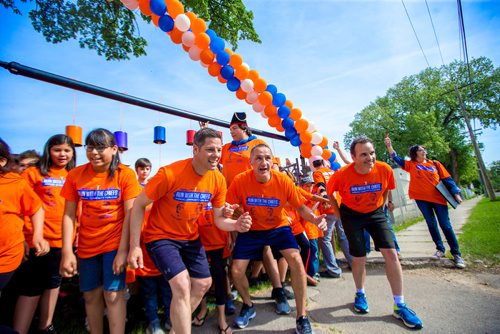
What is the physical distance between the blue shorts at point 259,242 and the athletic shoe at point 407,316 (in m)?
1.25

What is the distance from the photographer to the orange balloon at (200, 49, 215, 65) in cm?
466

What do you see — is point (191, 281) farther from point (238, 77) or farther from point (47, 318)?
point (238, 77)

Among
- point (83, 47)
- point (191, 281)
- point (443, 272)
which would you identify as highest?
point (83, 47)

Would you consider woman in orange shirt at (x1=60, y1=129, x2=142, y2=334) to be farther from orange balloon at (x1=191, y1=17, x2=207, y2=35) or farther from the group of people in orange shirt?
orange balloon at (x1=191, y1=17, x2=207, y2=35)

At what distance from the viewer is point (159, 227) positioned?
2.27 metres

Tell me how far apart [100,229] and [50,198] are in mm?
876

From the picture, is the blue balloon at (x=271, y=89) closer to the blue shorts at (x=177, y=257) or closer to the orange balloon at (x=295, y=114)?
the orange balloon at (x=295, y=114)

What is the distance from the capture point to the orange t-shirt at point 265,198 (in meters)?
2.80

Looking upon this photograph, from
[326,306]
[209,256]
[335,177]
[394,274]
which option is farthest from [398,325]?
[209,256]

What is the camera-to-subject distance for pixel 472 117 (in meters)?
28.0

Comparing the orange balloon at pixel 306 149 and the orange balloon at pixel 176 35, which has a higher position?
the orange balloon at pixel 176 35

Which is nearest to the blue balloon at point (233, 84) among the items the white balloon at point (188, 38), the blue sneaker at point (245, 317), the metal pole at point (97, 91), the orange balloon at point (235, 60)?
the orange balloon at point (235, 60)

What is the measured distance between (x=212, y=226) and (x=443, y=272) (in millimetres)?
3820

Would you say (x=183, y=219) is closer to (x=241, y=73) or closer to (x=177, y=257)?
(x=177, y=257)
